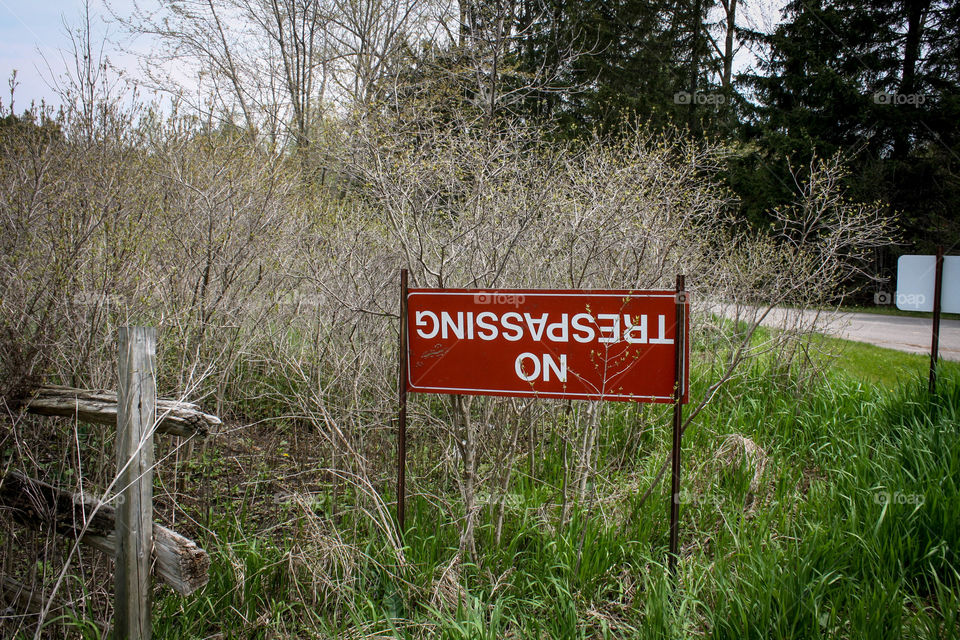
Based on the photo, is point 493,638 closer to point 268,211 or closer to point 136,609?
point 136,609

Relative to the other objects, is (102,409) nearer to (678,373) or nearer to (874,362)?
(678,373)

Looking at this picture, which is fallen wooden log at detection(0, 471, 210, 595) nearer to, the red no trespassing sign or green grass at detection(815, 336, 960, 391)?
the red no trespassing sign

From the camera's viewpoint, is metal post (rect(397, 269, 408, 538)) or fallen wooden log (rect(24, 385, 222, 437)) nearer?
fallen wooden log (rect(24, 385, 222, 437))

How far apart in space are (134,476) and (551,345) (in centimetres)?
182

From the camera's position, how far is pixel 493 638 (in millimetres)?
2295

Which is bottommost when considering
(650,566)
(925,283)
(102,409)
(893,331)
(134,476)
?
(650,566)

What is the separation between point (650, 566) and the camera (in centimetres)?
315

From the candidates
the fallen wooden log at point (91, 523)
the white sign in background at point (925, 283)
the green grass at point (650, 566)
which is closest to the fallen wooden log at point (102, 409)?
the fallen wooden log at point (91, 523)

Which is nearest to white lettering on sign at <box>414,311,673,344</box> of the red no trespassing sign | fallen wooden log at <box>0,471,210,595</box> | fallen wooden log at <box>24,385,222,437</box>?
the red no trespassing sign

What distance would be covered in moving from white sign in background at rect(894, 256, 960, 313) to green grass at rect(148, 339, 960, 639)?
3.29 ft

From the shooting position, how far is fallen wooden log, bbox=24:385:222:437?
2404mm

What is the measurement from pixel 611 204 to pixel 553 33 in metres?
18.0

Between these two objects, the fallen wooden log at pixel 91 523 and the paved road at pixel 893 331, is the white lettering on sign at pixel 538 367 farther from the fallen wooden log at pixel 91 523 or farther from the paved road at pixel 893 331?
the paved road at pixel 893 331

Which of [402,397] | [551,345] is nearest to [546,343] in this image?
[551,345]
